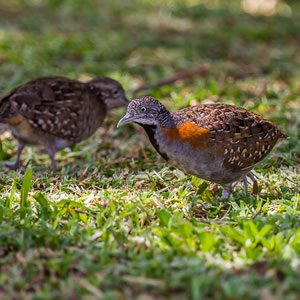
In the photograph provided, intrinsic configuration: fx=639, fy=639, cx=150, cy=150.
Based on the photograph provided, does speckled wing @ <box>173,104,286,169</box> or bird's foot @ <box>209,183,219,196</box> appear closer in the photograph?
speckled wing @ <box>173,104,286,169</box>

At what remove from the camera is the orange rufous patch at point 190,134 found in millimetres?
6117

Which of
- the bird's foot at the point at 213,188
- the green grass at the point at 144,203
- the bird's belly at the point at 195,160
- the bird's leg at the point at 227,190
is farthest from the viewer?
the bird's foot at the point at 213,188

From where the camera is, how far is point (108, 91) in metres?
8.74

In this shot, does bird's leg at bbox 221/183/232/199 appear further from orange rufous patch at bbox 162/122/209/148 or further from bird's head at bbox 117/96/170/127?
bird's head at bbox 117/96/170/127

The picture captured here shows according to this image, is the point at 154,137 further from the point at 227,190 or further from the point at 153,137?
the point at 227,190

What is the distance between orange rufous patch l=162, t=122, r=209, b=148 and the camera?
241 inches

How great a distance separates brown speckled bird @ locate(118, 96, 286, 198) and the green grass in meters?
0.33

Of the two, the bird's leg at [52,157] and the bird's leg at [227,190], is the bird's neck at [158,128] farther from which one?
the bird's leg at [52,157]

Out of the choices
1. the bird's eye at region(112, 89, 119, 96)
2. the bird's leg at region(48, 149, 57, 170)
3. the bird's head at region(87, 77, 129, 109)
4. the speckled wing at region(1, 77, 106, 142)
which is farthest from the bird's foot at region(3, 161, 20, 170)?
the bird's eye at region(112, 89, 119, 96)

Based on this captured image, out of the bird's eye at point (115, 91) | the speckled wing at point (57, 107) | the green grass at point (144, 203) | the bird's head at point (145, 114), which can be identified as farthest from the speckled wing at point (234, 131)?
the bird's eye at point (115, 91)

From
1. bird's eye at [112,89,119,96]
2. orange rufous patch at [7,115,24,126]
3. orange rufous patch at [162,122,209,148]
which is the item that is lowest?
bird's eye at [112,89,119,96]

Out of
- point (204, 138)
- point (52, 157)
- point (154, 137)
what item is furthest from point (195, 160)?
point (52, 157)

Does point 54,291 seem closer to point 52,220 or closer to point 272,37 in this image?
point 52,220

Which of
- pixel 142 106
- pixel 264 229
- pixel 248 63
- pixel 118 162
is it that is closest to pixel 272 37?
pixel 248 63
